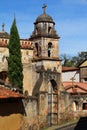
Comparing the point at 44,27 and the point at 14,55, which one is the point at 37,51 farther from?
the point at 14,55

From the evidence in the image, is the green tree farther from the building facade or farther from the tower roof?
the tower roof

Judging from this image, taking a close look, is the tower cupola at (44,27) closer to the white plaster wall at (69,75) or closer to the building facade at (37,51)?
the building facade at (37,51)

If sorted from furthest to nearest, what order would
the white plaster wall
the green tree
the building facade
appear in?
the white plaster wall < the building facade < the green tree

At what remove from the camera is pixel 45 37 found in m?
46.7

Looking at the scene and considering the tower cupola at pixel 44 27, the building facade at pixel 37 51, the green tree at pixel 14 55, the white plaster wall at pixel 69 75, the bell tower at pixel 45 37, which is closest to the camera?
the green tree at pixel 14 55

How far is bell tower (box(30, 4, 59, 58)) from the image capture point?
4659 cm

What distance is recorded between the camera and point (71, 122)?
120 feet

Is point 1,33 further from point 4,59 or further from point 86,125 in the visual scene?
point 86,125

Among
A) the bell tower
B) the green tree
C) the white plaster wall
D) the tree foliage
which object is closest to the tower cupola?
the bell tower

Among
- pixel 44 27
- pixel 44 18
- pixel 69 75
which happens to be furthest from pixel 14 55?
pixel 69 75

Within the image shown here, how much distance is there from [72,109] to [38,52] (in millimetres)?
11563

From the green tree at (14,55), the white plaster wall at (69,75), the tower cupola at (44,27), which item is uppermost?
the tower cupola at (44,27)

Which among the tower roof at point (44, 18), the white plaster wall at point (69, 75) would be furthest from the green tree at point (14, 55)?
the white plaster wall at point (69, 75)

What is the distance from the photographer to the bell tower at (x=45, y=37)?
1834 inches
